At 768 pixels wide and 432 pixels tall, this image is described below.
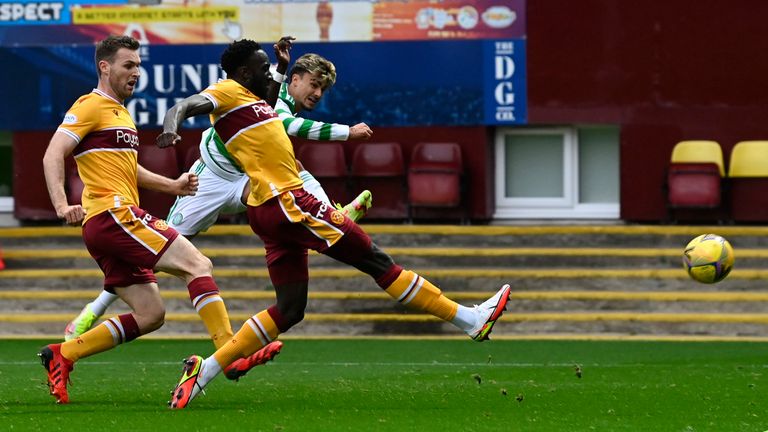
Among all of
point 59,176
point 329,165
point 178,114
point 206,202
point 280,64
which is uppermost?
point 280,64

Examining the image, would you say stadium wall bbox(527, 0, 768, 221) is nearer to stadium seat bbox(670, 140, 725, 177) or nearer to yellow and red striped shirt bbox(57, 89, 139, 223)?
stadium seat bbox(670, 140, 725, 177)

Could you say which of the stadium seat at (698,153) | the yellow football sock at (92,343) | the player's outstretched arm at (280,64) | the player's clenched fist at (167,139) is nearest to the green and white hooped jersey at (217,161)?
the player's outstretched arm at (280,64)

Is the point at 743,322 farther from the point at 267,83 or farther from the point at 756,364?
the point at 267,83

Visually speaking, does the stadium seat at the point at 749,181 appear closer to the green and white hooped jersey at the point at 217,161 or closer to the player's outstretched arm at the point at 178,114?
the green and white hooped jersey at the point at 217,161

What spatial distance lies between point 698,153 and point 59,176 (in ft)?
33.7

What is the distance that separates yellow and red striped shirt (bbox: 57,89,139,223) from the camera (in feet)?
29.9

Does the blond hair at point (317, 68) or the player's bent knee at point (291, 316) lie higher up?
the blond hair at point (317, 68)

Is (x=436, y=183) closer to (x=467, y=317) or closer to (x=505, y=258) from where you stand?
A: (x=505, y=258)

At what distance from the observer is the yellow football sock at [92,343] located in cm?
942

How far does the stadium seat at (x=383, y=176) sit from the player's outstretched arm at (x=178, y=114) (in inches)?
366

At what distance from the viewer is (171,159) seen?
18406 millimetres

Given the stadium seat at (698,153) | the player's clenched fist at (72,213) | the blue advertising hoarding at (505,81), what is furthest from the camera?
the blue advertising hoarding at (505,81)

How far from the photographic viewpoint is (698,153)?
695 inches

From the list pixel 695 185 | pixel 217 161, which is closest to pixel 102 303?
pixel 217 161
